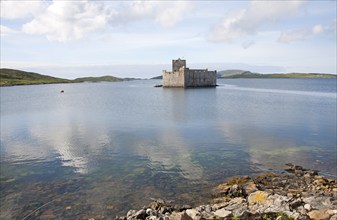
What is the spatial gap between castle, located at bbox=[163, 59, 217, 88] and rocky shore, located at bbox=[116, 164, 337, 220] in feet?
347

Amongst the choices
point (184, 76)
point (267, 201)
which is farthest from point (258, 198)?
point (184, 76)

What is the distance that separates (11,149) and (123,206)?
17227 millimetres

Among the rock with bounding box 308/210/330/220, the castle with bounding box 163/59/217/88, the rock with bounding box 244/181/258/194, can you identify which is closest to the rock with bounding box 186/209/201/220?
the rock with bounding box 308/210/330/220

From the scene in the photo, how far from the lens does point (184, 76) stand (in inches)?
4988

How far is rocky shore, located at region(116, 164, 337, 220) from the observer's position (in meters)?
11.9

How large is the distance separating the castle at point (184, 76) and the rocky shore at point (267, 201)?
10590 centimetres

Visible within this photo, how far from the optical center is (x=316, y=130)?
38562mm

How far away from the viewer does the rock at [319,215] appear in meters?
11.6

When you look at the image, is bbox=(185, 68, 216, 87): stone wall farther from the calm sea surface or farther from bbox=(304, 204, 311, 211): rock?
bbox=(304, 204, 311, 211): rock

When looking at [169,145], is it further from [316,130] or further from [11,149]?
[316,130]

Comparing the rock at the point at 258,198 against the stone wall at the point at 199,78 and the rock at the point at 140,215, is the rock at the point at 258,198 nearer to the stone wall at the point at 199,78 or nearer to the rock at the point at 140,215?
the rock at the point at 140,215

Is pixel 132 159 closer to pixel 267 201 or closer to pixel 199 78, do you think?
pixel 267 201

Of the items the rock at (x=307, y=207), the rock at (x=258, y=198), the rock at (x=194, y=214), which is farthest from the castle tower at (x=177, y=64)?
the rock at (x=194, y=214)

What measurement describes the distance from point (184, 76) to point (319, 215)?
11617cm
